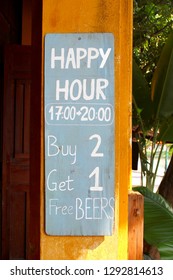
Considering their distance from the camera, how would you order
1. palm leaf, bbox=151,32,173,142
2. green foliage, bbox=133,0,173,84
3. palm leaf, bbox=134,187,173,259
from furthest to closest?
green foliage, bbox=133,0,173,84
palm leaf, bbox=151,32,173,142
palm leaf, bbox=134,187,173,259

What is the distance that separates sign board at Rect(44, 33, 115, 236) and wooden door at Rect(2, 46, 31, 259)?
73.8 inches

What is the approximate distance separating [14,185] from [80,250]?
6.33ft

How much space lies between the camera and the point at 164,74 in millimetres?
2932

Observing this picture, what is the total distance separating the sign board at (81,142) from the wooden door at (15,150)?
73.8 inches

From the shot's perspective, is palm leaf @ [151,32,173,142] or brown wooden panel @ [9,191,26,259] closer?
palm leaf @ [151,32,173,142]

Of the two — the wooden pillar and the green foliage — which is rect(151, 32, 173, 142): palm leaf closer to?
the wooden pillar

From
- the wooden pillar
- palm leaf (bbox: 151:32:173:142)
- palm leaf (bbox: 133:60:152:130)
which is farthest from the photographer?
palm leaf (bbox: 133:60:152:130)

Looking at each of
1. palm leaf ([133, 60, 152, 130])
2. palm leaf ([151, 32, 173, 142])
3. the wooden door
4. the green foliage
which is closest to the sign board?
palm leaf ([151, 32, 173, 142])

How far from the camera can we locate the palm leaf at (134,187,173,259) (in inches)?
93.2

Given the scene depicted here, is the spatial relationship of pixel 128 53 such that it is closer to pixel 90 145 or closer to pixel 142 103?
pixel 90 145

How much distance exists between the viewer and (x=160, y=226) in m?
2.38

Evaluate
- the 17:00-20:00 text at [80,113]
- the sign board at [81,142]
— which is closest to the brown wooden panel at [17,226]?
the sign board at [81,142]

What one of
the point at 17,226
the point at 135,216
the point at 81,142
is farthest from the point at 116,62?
the point at 17,226
